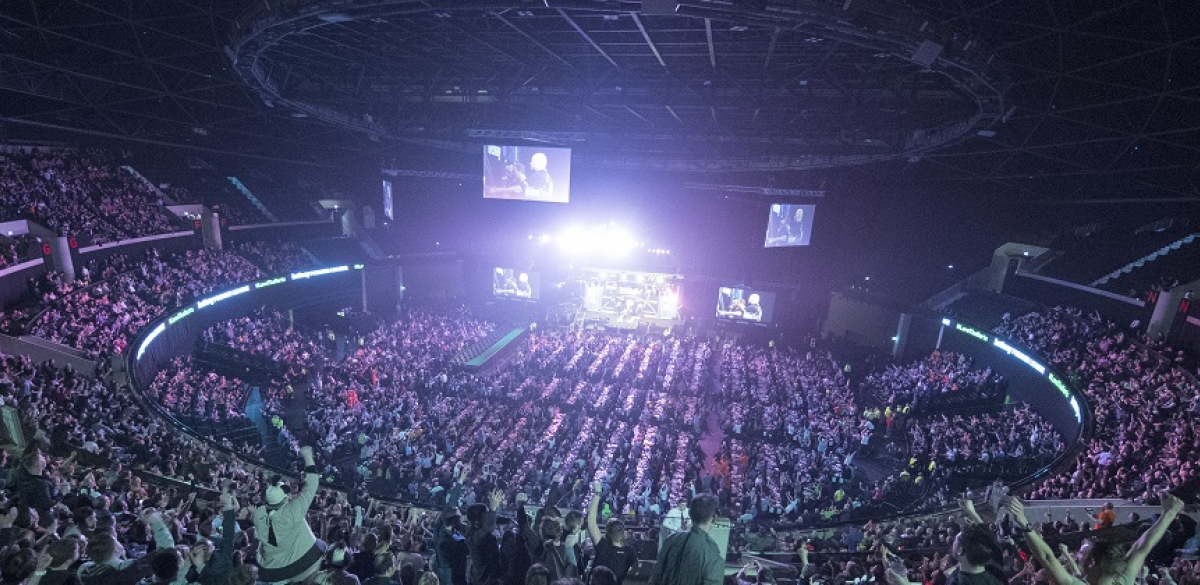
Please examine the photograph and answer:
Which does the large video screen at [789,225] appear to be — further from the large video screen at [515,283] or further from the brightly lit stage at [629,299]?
the large video screen at [515,283]

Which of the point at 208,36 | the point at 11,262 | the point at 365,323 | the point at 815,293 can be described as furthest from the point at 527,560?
the point at 815,293

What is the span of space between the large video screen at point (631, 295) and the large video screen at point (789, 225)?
20.2ft

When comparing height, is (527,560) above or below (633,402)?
above

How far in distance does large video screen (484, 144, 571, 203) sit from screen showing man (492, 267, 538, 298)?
977cm

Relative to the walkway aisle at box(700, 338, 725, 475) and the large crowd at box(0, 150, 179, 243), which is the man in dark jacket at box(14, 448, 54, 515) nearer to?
the walkway aisle at box(700, 338, 725, 475)

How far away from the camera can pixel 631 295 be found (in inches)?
1414

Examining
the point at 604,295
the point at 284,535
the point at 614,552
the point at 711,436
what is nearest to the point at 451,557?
the point at 284,535

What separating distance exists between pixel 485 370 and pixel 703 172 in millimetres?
16420

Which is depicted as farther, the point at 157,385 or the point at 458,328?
the point at 458,328

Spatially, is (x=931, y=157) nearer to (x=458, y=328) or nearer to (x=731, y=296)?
(x=731, y=296)

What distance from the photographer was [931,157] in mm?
25875

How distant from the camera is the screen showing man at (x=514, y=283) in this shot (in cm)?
3691

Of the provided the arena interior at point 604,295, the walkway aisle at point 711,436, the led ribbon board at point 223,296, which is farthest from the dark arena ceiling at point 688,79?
the walkway aisle at point 711,436

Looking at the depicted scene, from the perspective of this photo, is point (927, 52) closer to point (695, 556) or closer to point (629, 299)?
point (695, 556)
